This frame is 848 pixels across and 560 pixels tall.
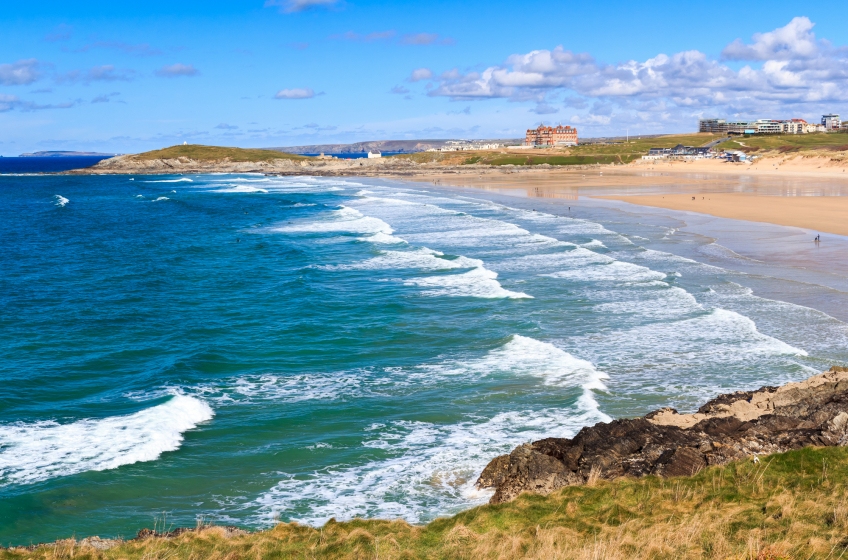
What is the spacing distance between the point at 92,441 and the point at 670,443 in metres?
12.7

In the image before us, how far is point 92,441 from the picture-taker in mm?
16328

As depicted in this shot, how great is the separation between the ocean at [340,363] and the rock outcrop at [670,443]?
1.16 meters

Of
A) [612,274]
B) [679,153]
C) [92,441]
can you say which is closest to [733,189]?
[612,274]

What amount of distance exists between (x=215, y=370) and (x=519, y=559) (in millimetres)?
14959

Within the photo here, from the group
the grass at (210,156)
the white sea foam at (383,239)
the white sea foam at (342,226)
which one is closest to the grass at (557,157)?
the grass at (210,156)

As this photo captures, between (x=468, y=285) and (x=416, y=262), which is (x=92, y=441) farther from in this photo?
(x=416, y=262)

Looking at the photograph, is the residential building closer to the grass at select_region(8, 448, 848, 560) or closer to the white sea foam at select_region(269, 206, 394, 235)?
the white sea foam at select_region(269, 206, 394, 235)

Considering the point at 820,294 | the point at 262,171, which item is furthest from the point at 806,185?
the point at 262,171

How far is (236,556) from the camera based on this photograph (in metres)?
9.72

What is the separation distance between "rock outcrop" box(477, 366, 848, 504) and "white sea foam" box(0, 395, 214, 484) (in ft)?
25.5

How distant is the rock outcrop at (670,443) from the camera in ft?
42.0

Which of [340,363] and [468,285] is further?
[468,285]

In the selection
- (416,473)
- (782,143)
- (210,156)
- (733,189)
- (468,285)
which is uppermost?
(210,156)

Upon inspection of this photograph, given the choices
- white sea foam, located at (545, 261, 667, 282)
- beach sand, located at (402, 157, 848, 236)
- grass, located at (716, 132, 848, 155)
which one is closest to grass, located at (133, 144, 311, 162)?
beach sand, located at (402, 157, 848, 236)
